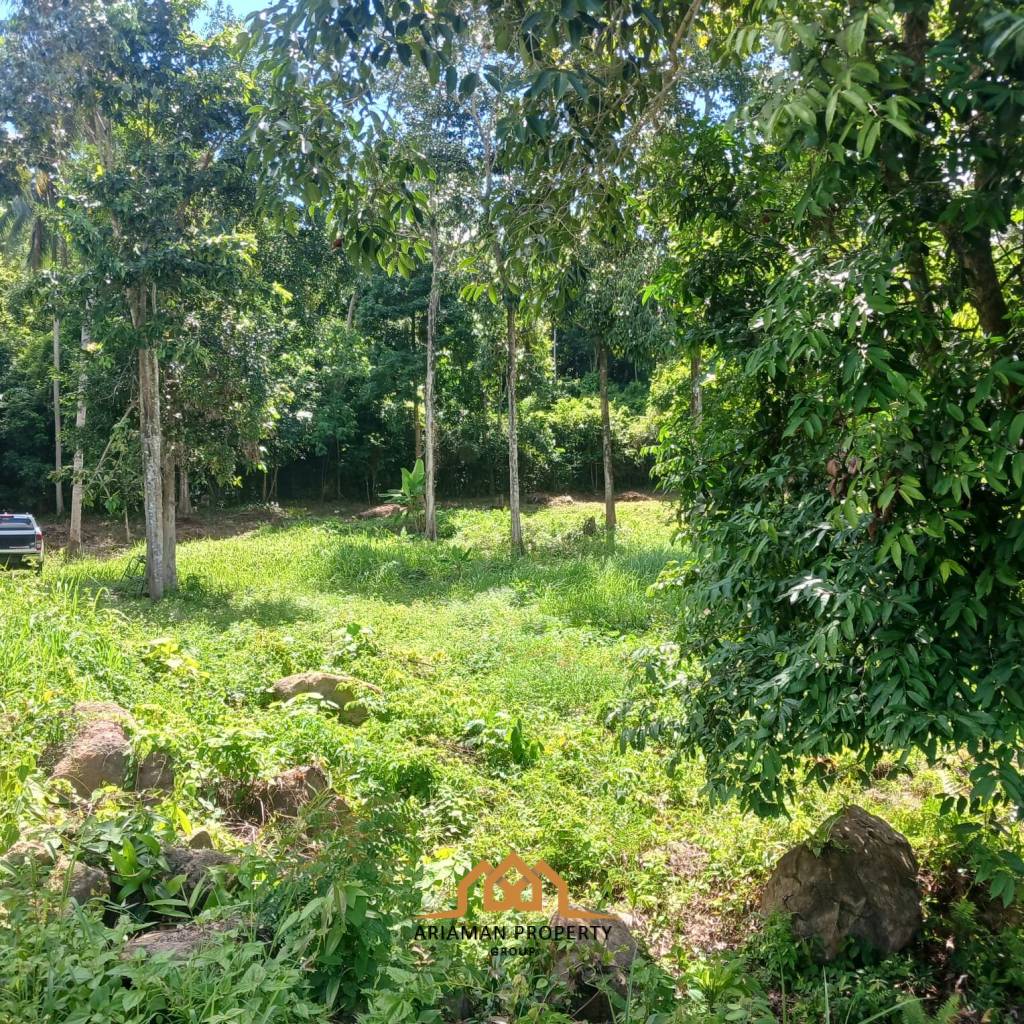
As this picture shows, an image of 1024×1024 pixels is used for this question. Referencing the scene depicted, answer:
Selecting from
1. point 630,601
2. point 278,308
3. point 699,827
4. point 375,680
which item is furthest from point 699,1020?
point 278,308

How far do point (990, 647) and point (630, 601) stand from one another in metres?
7.17

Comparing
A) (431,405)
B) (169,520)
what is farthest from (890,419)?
(431,405)

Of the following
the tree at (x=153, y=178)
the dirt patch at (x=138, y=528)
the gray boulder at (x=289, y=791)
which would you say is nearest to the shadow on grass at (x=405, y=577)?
the tree at (x=153, y=178)

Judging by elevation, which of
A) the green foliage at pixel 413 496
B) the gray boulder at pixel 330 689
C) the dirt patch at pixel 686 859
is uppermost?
the green foliage at pixel 413 496

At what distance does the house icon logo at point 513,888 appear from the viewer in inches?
124

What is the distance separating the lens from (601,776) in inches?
195

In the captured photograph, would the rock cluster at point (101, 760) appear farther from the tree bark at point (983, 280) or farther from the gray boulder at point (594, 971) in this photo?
the tree bark at point (983, 280)

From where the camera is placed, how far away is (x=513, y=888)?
3.56m

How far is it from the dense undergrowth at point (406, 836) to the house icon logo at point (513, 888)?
0.13 meters

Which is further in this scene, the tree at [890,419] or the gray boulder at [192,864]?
the gray boulder at [192,864]

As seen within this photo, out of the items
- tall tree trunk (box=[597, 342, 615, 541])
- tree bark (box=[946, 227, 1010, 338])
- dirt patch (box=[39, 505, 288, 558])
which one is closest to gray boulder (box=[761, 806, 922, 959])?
tree bark (box=[946, 227, 1010, 338])

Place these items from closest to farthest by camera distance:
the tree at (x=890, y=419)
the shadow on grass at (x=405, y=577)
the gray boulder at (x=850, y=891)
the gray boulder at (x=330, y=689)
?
the tree at (x=890, y=419), the gray boulder at (x=850, y=891), the gray boulder at (x=330, y=689), the shadow on grass at (x=405, y=577)

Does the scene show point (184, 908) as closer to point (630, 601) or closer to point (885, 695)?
point (885, 695)

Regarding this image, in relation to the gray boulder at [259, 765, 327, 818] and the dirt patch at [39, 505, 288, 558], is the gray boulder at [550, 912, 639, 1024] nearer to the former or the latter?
the gray boulder at [259, 765, 327, 818]
